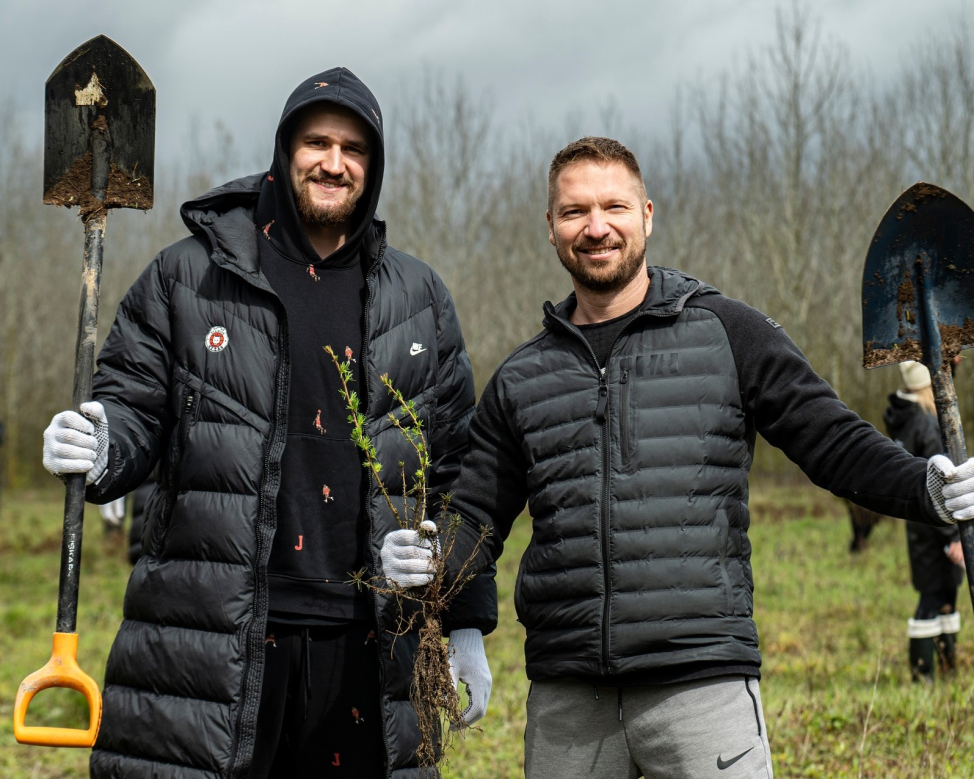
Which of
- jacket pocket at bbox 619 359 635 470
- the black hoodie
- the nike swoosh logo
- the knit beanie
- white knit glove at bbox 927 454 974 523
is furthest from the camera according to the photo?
the knit beanie

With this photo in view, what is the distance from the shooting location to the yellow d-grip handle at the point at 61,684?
2.46 m

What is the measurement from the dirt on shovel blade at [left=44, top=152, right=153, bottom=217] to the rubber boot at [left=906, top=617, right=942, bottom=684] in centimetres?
527

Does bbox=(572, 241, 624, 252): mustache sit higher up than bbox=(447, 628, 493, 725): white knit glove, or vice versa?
bbox=(572, 241, 624, 252): mustache

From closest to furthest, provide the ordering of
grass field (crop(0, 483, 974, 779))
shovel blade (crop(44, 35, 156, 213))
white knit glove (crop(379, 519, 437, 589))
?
1. white knit glove (crop(379, 519, 437, 589))
2. shovel blade (crop(44, 35, 156, 213))
3. grass field (crop(0, 483, 974, 779))

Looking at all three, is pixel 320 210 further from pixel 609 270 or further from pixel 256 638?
pixel 256 638

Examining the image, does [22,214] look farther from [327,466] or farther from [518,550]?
[327,466]

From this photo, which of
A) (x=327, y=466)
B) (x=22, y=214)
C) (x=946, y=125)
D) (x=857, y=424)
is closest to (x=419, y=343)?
(x=327, y=466)

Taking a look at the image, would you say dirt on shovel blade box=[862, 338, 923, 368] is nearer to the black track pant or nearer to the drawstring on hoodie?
the black track pant

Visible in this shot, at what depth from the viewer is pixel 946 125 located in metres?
22.6

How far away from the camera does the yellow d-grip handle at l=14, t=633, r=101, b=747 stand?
8.07ft

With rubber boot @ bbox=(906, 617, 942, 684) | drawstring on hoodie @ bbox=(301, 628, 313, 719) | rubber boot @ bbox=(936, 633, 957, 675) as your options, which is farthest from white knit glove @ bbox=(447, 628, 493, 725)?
rubber boot @ bbox=(936, 633, 957, 675)

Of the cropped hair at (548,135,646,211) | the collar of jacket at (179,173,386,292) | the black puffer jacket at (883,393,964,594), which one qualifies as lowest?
the black puffer jacket at (883,393,964,594)

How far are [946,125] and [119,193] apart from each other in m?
23.5

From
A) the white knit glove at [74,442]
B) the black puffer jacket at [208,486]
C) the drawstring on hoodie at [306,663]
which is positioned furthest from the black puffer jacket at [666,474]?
the white knit glove at [74,442]
